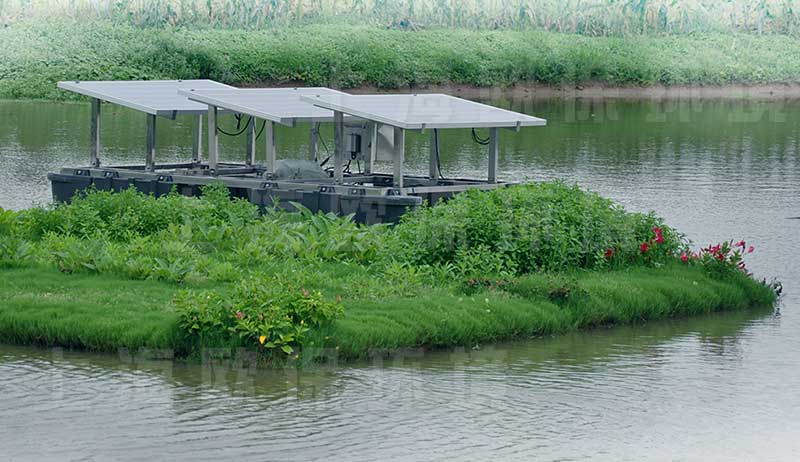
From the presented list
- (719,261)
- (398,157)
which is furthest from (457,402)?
(398,157)

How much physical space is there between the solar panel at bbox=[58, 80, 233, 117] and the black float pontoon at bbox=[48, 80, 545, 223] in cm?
2

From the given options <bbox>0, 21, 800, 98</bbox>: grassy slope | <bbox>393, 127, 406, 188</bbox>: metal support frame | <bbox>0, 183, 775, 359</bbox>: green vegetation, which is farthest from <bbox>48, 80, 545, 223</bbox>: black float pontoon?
<bbox>0, 21, 800, 98</bbox>: grassy slope

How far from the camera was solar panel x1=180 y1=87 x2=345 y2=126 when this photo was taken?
26062 millimetres

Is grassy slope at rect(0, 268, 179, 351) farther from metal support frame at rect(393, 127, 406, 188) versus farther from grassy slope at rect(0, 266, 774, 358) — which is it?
metal support frame at rect(393, 127, 406, 188)

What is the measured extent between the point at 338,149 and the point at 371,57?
52.0 meters

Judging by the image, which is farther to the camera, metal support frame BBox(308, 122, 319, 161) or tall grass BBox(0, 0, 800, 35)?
tall grass BBox(0, 0, 800, 35)

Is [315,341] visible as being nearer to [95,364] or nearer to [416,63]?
[95,364]

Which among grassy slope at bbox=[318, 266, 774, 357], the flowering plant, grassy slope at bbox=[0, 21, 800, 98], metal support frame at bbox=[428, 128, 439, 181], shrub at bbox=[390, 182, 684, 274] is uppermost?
grassy slope at bbox=[0, 21, 800, 98]

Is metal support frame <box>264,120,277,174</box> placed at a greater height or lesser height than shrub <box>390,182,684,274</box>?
greater

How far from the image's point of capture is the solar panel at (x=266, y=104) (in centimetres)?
2606

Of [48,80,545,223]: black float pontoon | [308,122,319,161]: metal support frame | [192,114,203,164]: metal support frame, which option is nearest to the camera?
[48,80,545,223]: black float pontoon

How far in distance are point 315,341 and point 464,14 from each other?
78.1 metres

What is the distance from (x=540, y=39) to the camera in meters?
85.7

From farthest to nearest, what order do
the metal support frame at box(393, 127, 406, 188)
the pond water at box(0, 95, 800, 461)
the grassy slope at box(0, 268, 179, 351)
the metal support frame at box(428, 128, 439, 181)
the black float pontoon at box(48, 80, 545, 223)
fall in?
the metal support frame at box(428, 128, 439, 181)
the metal support frame at box(393, 127, 406, 188)
the black float pontoon at box(48, 80, 545, 223)
the grassy slope at box(0, 268, 179, 351)
the pond water at box(0, 95, 800, 461)
